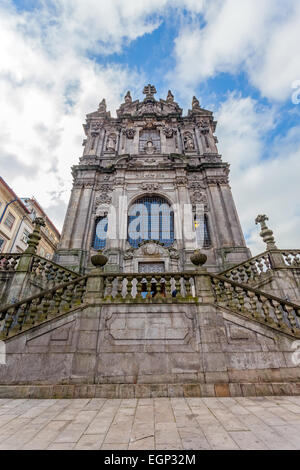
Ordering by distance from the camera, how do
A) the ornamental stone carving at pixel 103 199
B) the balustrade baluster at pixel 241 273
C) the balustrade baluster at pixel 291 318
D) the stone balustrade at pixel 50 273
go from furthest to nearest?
the ornamental stone carving at pixel 103 199 < the stone balustrade at pixel 50 273 < the balustrade baluster at pixel 241 273 < the balustrade baluster at pixel 291 318

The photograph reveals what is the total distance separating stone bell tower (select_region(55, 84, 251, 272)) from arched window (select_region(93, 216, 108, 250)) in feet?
0.25

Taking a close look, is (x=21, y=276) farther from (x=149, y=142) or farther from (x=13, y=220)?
(x=13, y=220)

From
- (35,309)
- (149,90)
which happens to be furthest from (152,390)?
(149,90)

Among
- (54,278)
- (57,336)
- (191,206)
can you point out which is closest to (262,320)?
(57,336)

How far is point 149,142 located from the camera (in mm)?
19812

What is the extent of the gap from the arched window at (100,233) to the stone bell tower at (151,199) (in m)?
0.08

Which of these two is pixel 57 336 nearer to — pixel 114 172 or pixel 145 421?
pixel 145 421

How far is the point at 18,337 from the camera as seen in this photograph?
6203mm

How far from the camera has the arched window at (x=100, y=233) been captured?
14.6m

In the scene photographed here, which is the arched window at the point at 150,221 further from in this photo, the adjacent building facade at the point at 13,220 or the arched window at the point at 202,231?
the adjacent building facade at the point at 13,220

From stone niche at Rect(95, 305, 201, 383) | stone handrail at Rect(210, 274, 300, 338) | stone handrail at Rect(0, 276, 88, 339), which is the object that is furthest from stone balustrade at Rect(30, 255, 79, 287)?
stone handrail at Rect(210, 274, 300, 338)

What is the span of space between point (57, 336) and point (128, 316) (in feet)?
7.49

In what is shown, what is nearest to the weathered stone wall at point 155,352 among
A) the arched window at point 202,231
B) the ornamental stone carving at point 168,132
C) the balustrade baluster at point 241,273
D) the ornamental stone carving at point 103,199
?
the balustrade baluster at point 241,273

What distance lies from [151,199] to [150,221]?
2.16 metres
